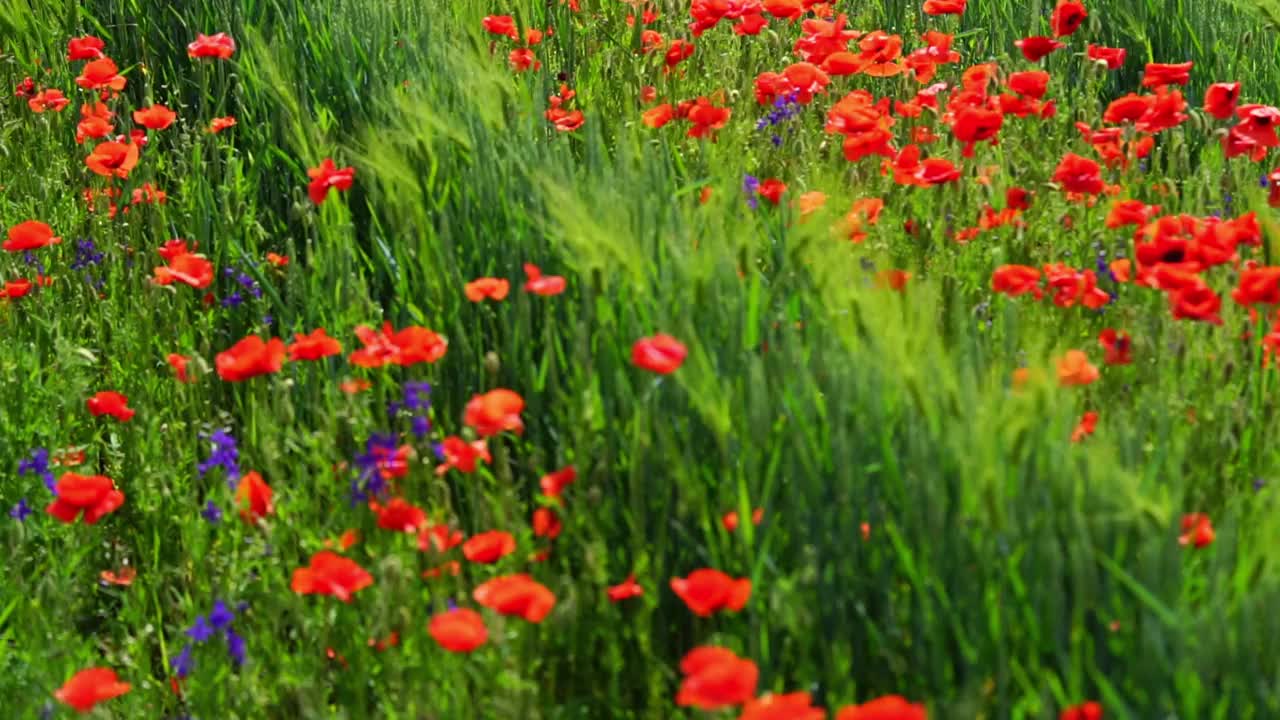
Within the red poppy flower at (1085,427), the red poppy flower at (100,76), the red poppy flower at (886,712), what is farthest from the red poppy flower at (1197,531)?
the red poppy flower at (100,76)

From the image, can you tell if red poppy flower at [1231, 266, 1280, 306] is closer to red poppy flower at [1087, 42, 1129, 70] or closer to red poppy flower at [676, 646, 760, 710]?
red poppy flower at [676, 646, 760, 710]

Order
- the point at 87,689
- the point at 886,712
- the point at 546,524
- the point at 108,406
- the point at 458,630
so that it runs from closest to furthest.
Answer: the point at 886,712
the point at 458,630
the point at 87,689
the point at 546,524
the point at 108,406

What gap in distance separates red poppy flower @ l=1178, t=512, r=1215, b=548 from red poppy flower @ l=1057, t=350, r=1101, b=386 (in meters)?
0.25

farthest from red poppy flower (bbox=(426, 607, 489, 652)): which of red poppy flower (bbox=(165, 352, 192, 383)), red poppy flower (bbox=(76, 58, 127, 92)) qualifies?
red poppy flower (bbox=(76, 58, 127, 92))

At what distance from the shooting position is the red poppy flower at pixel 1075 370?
1.87 metres

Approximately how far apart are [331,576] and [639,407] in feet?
1.35

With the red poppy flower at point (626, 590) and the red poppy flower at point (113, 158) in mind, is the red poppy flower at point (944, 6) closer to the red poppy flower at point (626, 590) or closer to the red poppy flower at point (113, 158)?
the red poppy flower at point (113, 158)

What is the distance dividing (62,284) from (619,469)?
5.36 ft

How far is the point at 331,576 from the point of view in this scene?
5.78ft

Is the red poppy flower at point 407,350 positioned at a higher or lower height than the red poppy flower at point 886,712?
higher

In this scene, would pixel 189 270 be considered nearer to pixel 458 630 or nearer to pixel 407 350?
pixel 407 350

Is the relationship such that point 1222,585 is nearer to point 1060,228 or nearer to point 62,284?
point 1060,228

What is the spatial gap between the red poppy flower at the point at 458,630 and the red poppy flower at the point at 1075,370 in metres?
0.78

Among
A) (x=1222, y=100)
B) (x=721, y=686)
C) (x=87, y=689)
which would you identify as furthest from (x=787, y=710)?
(x=1222, y=100)
